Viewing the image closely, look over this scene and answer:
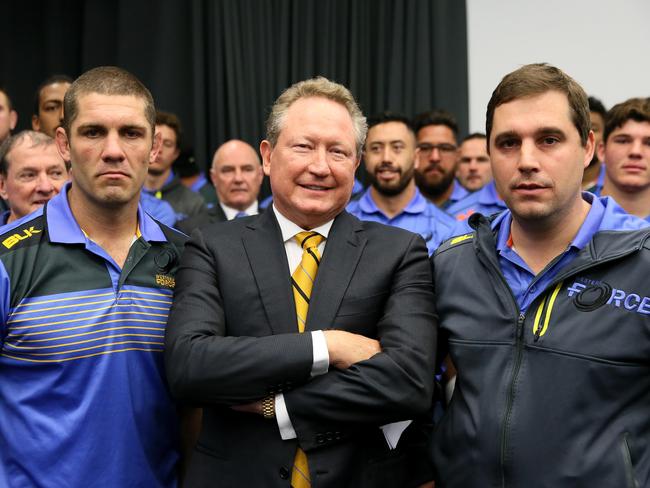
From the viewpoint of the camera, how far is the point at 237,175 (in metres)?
4.39

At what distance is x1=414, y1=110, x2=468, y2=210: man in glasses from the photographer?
454 cm

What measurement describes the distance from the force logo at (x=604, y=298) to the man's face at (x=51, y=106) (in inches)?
119

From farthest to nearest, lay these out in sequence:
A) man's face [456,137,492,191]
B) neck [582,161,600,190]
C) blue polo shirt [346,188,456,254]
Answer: man's face [456,137,492,191]
neck [582,161,600,190]
blue polo shirt [346,188,456,254]

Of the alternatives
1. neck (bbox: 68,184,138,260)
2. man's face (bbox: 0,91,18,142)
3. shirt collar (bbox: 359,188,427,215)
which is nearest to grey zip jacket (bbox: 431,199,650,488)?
neck (bbox: 68,184,138,260)

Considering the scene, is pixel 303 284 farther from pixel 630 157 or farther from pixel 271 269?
pixel 630 157

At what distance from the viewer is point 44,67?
5.82 metres

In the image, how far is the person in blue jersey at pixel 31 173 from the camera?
256 centimetres

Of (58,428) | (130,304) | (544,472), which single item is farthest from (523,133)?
(58,428)

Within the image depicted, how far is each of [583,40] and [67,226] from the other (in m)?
4.10

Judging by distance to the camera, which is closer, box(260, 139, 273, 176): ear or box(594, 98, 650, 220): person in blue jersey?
box(260, 139, 273, 176): ear

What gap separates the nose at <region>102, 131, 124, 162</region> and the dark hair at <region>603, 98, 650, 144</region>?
1.97m

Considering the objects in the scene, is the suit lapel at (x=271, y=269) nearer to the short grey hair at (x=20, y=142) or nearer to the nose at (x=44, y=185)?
the nose at (x=44, y=185)

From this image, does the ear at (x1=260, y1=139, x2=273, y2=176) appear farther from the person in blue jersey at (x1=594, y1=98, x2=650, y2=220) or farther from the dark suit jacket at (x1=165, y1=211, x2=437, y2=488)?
the person in blue jersey at (x1=594, y1=98, x2=650, y2=220)

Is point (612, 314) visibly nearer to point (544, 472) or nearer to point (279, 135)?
point (544, 472)
